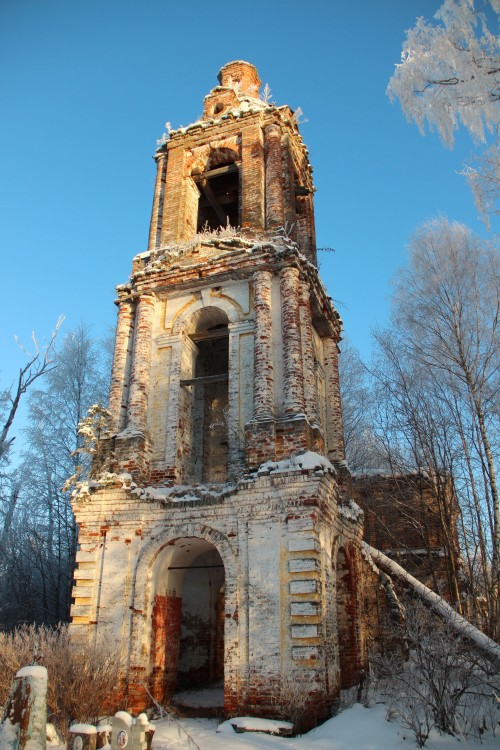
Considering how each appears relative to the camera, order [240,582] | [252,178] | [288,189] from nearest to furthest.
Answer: [240,582], [252,178], [288,189]

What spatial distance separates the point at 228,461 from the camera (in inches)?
414

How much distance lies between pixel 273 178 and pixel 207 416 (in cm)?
586

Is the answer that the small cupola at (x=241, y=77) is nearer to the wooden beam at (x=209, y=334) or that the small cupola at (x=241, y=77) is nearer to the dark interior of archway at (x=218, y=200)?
the dark interior of archway at (x=218, y=200)

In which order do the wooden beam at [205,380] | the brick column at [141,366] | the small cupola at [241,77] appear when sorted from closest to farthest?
1. the brick column at [141,366]
2. the wooden beam at [205,380]
3. the small cupola at [241,77]

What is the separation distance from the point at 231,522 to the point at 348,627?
3.63m

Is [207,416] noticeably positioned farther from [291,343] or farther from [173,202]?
[173,202]

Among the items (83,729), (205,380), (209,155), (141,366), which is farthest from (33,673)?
(209,155)

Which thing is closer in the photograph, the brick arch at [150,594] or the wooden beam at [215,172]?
the brick arch at [150,594]

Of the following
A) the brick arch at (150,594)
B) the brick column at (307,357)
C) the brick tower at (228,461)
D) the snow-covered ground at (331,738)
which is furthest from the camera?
the brick column at (307,357)

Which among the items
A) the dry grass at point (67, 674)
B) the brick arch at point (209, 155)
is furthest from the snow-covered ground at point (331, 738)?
the brick arch at point (209, 155)

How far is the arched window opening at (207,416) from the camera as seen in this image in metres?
12.0

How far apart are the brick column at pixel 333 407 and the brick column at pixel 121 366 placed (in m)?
4.69

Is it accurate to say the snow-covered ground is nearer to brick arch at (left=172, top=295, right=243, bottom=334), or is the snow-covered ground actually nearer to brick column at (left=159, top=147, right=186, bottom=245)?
brick arch at (left=172, top=295, right=243, bottom=334)

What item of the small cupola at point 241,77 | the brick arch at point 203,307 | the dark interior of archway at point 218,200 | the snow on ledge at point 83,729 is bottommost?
the snow on ledge at point 83,729
